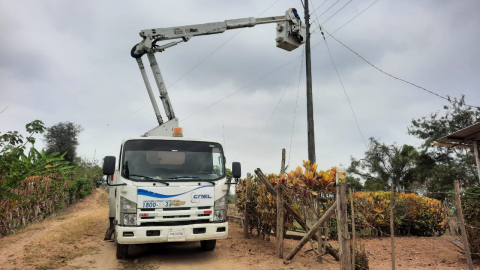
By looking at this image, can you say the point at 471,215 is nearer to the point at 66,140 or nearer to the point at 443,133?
the point at 443,133

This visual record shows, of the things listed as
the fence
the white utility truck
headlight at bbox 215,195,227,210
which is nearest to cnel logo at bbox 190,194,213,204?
the white utility truck

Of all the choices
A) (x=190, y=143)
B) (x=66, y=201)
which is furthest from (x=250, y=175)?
(x=66, y=201)

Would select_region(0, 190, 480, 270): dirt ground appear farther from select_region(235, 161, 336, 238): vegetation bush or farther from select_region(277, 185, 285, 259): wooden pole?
select_region(235, 161, 336, 238): vegetation bush

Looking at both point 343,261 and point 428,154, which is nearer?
point 343,261

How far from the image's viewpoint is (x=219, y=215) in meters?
6.56

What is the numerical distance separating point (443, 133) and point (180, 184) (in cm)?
2225

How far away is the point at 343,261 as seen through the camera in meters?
4.90

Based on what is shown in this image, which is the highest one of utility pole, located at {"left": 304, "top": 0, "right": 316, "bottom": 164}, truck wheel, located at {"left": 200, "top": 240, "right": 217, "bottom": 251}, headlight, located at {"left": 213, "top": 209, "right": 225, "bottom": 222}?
utility pole, located at {"left": 304, "top": 0, "right": 316, "bottom": 164}

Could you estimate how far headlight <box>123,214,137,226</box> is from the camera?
5.97m

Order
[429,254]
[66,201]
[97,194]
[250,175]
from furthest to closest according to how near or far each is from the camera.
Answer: [97,194], [66,201], [250,175], [429,254]

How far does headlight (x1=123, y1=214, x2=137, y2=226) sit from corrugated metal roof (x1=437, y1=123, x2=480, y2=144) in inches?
329

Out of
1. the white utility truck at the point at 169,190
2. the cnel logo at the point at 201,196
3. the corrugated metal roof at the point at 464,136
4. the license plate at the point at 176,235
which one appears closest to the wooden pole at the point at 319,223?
the white utility truck at the point at 169,190

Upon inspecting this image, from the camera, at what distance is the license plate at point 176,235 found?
6.05m

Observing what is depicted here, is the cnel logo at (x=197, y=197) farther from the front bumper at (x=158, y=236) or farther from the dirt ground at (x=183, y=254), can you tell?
the dirt ground at (x=183, y=254)
